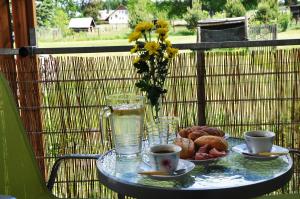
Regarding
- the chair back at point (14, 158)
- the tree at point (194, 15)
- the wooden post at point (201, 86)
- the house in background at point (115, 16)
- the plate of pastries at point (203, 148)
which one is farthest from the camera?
the tree at point (194, 15)

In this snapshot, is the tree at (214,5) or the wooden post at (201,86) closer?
the wooden post at (201,86)

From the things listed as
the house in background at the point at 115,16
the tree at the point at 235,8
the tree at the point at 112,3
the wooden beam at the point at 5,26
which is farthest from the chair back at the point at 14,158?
the tree at the point at 235,8

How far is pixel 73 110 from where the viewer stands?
8.57 ft

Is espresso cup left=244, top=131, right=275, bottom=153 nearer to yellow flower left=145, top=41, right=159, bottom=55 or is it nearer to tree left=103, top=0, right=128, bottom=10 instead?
yellow flower left=145, top=41, right=159, bottom=55

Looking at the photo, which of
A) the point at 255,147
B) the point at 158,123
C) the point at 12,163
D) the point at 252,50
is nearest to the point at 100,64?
the point at 252,50

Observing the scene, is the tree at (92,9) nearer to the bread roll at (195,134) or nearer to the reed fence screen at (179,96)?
the reed fence screen at (179,96)

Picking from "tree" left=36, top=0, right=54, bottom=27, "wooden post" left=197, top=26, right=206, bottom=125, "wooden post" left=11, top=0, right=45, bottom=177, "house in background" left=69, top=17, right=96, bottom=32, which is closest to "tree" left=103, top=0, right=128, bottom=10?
"house in background" left=69, top=17, right=96, bottom=32

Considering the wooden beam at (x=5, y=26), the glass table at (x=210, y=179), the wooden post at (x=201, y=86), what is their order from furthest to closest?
the wooden beam at (x=5, y=26) < the wooden post at (x=201, y=86) < the glass table at (x=210, y=179)

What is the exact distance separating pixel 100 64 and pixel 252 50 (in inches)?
32.5

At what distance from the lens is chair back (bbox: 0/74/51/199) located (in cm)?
162

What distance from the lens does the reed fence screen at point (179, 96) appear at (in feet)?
8.07

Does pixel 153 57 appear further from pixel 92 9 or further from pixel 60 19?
pixel 60 19

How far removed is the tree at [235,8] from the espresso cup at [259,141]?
12115 millimetres

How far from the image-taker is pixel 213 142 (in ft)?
4.25
